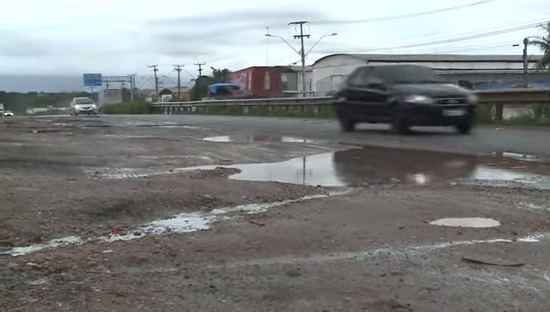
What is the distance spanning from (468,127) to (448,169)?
684 centimetres

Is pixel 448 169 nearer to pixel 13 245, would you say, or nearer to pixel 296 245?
pixel 296 245

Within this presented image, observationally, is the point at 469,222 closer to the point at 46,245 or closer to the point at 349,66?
the point at 46,245

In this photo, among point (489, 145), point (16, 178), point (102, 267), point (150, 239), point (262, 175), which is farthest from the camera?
point (489, 145)

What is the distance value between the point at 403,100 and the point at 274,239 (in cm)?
1075

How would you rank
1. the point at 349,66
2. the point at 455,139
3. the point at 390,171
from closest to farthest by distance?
the point at 390,171 → the point at 455,139 → the point at 349,66

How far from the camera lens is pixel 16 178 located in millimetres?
7938

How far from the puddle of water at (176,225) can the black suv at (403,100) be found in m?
8.64

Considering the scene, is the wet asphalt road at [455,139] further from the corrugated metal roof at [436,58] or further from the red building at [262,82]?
the corrugated metal roof at [436,58]

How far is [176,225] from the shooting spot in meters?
5.59

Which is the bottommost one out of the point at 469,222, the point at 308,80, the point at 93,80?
the point at 469,222

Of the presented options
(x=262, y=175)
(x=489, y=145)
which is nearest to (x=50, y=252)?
(x=262, y=175)

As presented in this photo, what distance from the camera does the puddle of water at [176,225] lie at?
484 cm

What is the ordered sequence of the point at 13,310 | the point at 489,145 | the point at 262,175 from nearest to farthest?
the point at 13,310 → the point at 262,175 → the point at 489,145

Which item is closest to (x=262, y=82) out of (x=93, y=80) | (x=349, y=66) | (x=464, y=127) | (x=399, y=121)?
(x=349, y=66)
